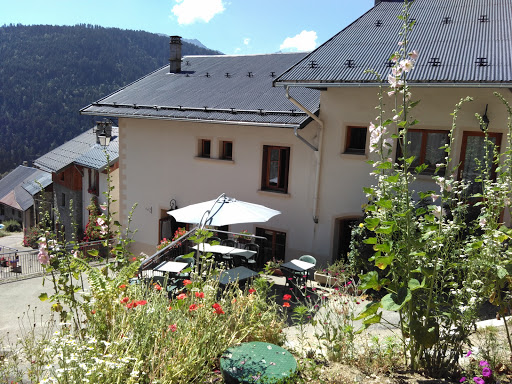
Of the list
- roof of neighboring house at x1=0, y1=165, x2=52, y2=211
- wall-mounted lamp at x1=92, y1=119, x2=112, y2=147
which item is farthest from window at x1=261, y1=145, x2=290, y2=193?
roof of neighboring house at x1=0, y1=165, x2=52, y2=211

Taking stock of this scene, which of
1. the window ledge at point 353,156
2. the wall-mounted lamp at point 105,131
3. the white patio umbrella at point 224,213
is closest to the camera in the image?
the white patio umbrella at point 224,213

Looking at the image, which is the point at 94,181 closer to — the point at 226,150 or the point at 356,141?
the point at 226,150

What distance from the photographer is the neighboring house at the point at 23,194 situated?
34.8m

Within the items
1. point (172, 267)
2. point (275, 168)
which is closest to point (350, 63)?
point (275, 168)

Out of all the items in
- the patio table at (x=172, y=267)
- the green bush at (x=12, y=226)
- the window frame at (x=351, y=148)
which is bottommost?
the green bush at (x=12, y=226)

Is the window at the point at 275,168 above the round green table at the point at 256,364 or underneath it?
above

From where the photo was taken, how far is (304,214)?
11.4 m

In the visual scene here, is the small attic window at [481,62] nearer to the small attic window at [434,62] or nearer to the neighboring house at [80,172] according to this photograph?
the small attic window at [434,62]

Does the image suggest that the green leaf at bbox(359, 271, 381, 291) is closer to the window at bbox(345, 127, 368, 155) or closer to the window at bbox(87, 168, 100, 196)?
the window at bbox(345, 127, 368, 155)

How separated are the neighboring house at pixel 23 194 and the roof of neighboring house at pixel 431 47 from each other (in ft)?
87.6

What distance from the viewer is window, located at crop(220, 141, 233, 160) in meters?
13.1

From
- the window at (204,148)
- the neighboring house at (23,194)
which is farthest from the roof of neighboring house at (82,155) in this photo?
the window at (204,148)

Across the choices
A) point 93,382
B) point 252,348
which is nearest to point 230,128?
point 252,348

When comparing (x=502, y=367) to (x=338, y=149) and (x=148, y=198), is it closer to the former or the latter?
(x=338, y=149)
